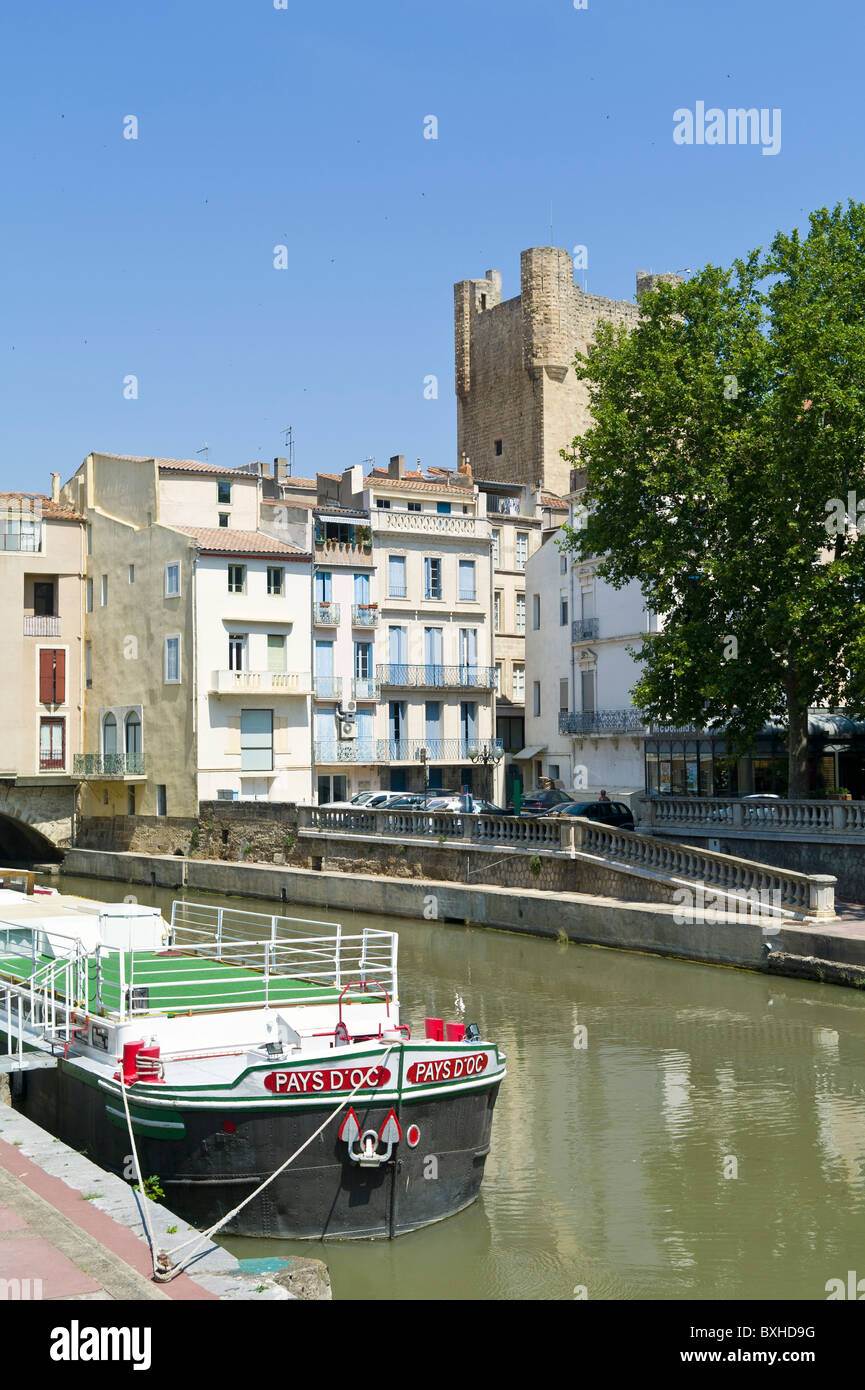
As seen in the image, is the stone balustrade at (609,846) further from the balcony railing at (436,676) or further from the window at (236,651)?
the balcony railing at (436,676)

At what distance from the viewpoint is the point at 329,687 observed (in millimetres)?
54094

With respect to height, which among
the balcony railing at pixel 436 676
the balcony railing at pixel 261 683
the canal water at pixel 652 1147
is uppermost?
the balcony railing at pixel 436 676

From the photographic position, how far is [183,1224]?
34.7ft

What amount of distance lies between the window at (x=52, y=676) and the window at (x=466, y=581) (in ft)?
54.4

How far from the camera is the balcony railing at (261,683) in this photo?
4866 centimetres

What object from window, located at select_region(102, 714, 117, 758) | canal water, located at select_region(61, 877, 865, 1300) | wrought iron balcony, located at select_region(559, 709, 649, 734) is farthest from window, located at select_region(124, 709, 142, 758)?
canal water, located at select_region(61, 877, 865, 1300)

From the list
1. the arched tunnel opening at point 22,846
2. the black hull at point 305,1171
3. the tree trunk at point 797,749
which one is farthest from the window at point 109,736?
the black hull at point 305,1171

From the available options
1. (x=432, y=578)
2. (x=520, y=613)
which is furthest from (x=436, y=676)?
(x=520, y=613)

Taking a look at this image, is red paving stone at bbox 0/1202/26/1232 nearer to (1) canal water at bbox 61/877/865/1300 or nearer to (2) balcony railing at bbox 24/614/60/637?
(1) canal water at bbox 61/877/865/1300

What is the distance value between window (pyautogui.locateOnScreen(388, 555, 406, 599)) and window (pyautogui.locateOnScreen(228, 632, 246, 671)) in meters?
9.03

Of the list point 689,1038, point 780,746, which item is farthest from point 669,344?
point 689,1038

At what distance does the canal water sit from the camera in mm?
13062

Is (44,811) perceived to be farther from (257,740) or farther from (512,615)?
(512,615)
